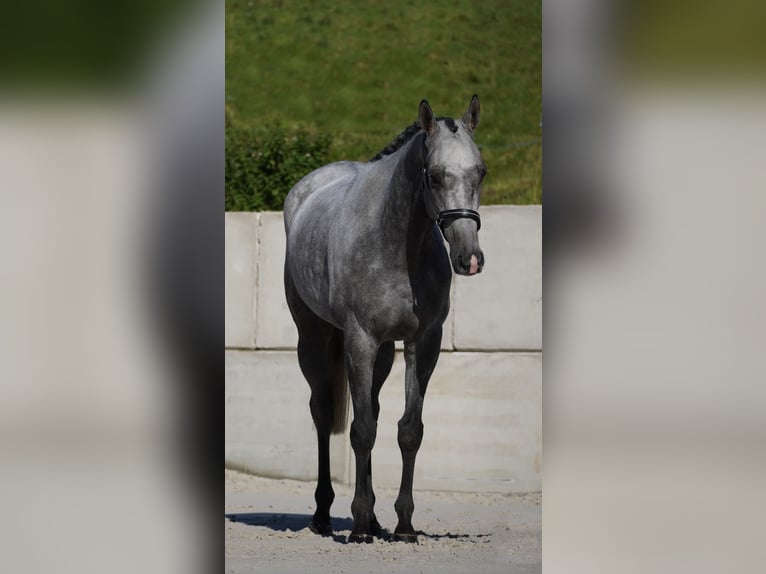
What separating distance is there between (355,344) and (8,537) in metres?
1.65

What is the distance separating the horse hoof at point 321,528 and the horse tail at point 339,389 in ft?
1.58

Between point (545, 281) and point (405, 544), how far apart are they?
131 cm

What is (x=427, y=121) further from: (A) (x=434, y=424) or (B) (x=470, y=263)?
(A) (x=434, y=424)

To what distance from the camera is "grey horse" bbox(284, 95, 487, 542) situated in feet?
17.0

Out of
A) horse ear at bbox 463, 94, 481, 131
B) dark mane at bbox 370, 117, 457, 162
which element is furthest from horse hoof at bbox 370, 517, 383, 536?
horse ear at bbox 463, 94, 481, 131

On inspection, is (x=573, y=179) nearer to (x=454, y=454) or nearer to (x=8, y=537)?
(x=454, y=454)

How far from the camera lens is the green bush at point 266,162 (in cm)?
648

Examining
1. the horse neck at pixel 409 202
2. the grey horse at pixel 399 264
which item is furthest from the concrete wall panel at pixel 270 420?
the horse neck at pixel 409 202

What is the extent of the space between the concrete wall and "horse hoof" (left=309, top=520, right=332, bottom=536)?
0.33m

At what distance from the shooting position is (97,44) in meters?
5.04

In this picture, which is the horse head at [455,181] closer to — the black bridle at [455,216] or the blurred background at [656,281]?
the black bridle at [455,216]

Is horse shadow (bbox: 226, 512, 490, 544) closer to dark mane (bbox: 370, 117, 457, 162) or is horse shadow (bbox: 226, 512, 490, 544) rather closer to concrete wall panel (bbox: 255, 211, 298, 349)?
concrete wall panel (bbox: 255, 211, 298, 349)

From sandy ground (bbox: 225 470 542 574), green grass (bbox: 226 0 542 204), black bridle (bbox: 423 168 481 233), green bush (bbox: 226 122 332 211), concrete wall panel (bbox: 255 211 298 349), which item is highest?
green grass (bbox: 226 0 542 204)

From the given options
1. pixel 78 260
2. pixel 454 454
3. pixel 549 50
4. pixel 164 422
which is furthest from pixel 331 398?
pixel 549 50
